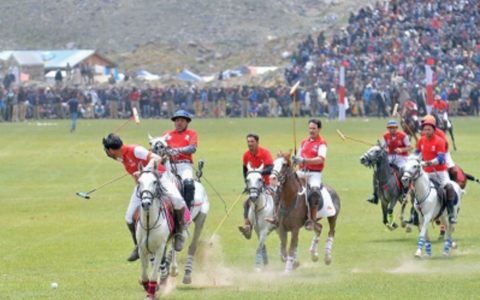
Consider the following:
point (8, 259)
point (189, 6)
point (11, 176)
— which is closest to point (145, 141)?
point (11, 176)

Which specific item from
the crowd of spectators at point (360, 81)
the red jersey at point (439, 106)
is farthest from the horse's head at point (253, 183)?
the crowd of spectators at point (360, 81)

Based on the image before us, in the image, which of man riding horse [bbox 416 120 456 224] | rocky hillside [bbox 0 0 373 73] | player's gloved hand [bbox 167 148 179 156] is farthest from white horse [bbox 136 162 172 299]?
rocky hillside [bbox 0 0 373 73]

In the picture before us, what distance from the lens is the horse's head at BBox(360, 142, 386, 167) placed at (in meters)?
29.5

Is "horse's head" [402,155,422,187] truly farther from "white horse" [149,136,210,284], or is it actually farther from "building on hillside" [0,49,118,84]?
"building on hillside" [0,49,118,84]

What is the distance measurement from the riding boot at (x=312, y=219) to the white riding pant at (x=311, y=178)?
39 cm

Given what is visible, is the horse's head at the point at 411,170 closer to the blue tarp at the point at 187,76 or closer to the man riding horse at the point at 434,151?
the man riding horse at the point at 434,151

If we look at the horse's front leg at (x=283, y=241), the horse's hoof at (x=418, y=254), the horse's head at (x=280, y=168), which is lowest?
the horse's hoof at (x=418, y=254)

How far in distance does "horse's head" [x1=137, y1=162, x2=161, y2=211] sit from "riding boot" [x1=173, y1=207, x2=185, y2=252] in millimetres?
1351

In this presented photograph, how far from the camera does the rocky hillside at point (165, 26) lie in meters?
125

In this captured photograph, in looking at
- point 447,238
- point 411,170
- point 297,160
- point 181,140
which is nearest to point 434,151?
point 411,170

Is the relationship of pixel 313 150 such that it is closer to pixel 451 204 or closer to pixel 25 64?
pixel 451 204

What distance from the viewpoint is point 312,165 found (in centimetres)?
2481

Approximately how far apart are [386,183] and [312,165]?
573 cm

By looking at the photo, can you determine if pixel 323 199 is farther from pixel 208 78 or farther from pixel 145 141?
pixel 208 78
